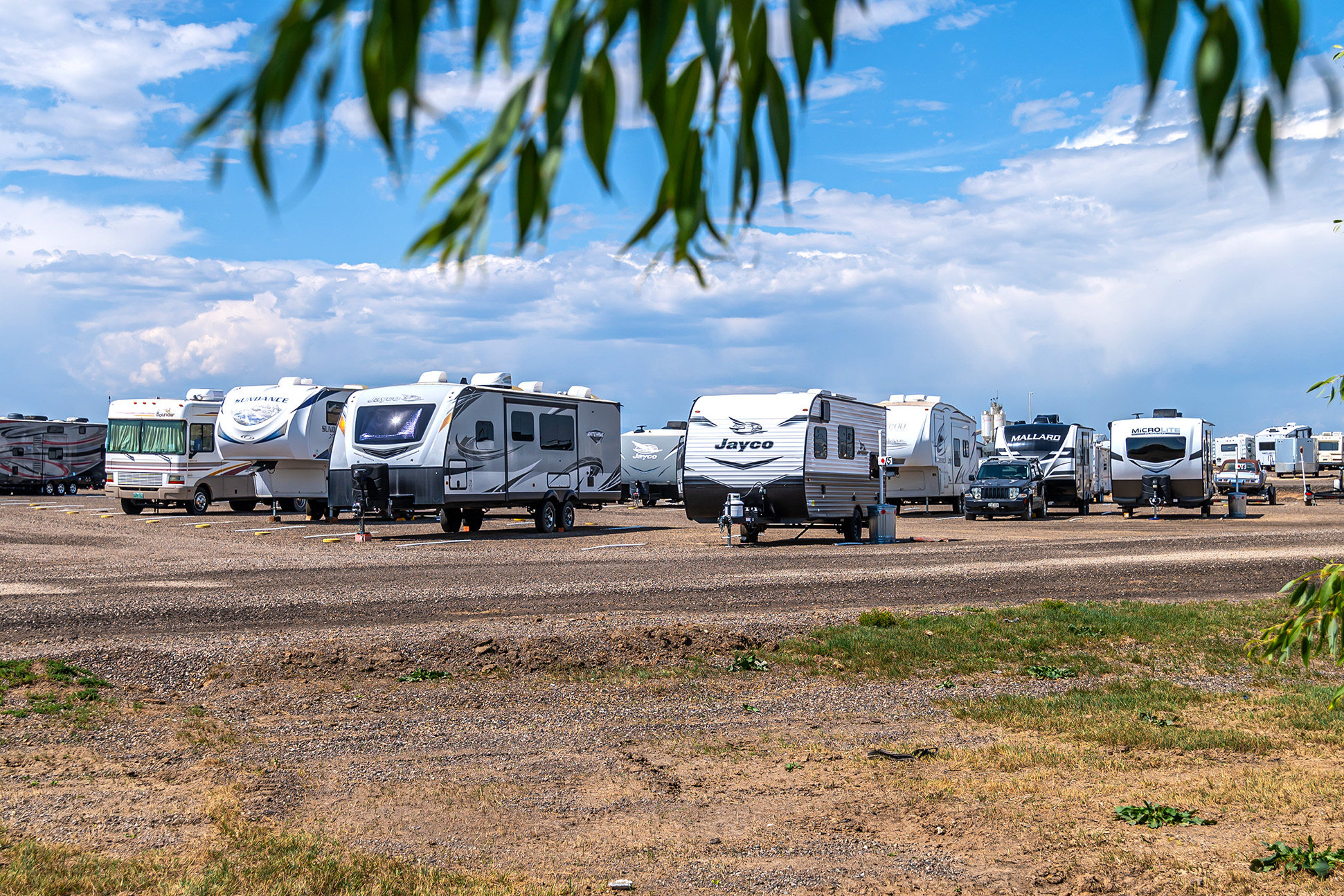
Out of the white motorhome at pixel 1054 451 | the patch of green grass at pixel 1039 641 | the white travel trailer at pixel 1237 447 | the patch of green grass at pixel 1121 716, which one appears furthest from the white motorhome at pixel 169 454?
the white travel trailer at pixel 1237 447

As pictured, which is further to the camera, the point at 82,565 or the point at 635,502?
the point at 635,502

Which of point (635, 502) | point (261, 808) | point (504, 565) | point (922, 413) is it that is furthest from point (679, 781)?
point (635, 502)

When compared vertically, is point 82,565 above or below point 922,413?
below

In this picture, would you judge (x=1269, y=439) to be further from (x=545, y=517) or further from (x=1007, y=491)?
(x=545, y=517)

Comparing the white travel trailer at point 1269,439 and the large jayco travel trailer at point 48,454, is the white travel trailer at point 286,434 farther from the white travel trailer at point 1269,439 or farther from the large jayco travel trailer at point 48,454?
the white travel trailer at point 1269,439

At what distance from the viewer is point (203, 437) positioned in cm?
3112

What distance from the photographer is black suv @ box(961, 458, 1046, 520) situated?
32.8 meters

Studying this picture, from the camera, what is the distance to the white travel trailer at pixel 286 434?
2869 centimetres

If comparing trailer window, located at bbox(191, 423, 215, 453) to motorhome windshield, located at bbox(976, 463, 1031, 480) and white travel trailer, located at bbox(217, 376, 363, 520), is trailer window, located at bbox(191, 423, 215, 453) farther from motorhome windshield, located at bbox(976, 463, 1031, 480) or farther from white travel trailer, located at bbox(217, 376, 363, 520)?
motorhome windshield, located at bbox(976, 463, 1031, 480)

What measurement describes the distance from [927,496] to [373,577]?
72.1 ft

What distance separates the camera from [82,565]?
17.6m

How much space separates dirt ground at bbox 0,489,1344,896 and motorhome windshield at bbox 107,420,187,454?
683 inches

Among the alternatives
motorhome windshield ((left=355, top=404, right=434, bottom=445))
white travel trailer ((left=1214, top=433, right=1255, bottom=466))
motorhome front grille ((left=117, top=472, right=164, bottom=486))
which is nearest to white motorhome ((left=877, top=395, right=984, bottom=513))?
motorhome windshield ((left=355, top=404, right=434, bottom=445))

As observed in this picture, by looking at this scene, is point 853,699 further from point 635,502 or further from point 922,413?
point 635,502
